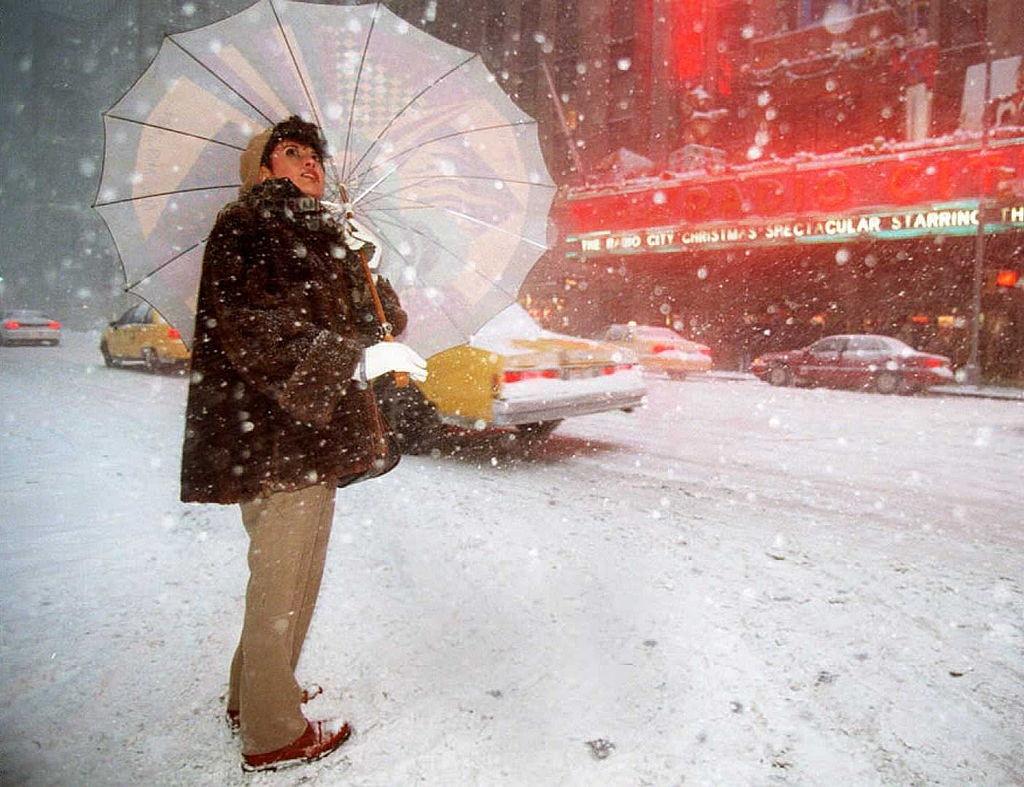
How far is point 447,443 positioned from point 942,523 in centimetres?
480

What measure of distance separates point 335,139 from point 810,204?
19.0 meters

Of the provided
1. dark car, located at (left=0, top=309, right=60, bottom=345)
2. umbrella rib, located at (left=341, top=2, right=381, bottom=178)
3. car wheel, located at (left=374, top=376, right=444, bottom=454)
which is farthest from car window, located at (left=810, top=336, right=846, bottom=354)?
dark car, located at (left=0, top=309, right=60, bottom=345)

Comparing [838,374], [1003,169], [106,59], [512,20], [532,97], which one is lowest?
[838,374]

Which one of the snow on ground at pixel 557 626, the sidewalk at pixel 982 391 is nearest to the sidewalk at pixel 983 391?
the sidewalk at pixel 982 391

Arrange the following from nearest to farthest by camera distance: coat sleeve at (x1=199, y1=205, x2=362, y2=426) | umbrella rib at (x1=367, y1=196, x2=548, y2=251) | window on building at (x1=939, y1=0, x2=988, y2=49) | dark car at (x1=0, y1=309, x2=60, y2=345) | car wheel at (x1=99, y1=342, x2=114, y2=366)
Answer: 1. coat sleeve at (x1=199, y1=205, x2=362, y2=426)
2. umbrella rib at (x1=367, y1=196, x2=548, y2=251)
3. car wheel at (x1=99, y1=342, x2=114, y2=366)
4. window on building at (x1=939, y1=0, x2=988, y2=49)
5. dark car at (x1=0, y1=309, x2=60, y2=345)

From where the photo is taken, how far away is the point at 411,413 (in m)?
6.86

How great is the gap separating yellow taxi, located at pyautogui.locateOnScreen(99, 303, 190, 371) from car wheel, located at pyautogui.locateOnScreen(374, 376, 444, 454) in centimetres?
1008

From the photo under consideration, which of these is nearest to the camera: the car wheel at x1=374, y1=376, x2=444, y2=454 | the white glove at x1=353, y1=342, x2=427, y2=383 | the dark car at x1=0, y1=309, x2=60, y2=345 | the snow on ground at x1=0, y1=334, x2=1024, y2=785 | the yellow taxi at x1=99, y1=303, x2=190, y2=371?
the white glove at x1=353, y1=342, x2=427, y2=383

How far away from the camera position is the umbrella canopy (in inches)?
95.5

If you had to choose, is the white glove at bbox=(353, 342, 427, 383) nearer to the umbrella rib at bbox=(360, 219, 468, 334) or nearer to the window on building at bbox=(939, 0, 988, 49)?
the umbrella rib at bbox=(360, 219, 468, 334)

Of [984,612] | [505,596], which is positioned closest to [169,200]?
[505,596]

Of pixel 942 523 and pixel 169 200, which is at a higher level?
pixel 169 200

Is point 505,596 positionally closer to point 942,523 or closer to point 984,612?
point 984,612

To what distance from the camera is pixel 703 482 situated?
20.0 feet
